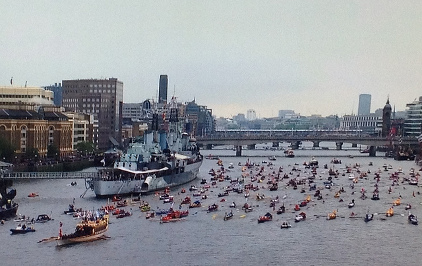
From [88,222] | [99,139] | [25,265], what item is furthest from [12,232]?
[99,139]

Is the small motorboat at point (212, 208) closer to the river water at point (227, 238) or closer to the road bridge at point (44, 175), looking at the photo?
the river water at point (227, 238)

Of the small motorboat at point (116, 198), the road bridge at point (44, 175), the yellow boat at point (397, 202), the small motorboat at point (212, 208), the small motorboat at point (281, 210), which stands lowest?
the small motorboat at point (116, 198)

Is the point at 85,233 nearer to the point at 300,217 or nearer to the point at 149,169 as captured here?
the point at 300,217

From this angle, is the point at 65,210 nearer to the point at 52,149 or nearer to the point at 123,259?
the point at 123,259

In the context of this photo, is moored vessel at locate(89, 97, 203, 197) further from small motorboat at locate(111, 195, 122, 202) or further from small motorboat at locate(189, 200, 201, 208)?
small motorboat at locate(189, 200, 201, 208)

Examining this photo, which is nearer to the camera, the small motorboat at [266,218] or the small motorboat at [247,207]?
the small motorboat at [266,218]

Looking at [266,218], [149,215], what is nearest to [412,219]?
[266,218]

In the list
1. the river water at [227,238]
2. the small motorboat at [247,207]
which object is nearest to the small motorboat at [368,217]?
the river water at [227,238]

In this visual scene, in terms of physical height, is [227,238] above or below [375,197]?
below

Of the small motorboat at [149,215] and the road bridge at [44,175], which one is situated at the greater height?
the road bridge at [44,175]
